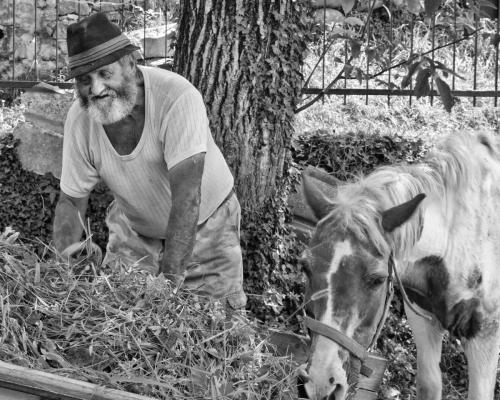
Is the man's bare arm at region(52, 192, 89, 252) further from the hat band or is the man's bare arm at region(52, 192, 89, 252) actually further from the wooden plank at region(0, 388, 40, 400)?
the wooden plank at region(0, 388, 40, 400)

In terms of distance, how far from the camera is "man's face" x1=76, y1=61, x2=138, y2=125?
3.68 meters

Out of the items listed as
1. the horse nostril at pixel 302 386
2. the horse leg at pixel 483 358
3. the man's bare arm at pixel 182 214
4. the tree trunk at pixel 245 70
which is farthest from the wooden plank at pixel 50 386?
the tree trunk at pixel 245 70

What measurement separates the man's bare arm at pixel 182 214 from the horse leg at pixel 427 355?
1.48 m

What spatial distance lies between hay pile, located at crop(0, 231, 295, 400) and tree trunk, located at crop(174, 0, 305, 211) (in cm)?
219

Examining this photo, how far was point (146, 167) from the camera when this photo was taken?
391cm

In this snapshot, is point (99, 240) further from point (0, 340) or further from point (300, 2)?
point (0, 340)

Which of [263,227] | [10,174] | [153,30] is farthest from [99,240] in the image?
[153,30]

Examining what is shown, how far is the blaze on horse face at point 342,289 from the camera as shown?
10.7 feet

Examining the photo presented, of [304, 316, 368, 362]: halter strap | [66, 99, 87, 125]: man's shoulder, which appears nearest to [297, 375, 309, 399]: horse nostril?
[304, 316, 368, 362]: halter strap

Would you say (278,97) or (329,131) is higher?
(278,97)

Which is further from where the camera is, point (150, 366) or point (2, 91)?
point (2, 91)

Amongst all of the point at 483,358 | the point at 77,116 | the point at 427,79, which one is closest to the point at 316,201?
the point at 77,116

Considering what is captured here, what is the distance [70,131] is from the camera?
400 cm

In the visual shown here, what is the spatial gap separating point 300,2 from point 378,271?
7.70ft
